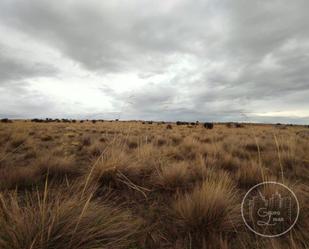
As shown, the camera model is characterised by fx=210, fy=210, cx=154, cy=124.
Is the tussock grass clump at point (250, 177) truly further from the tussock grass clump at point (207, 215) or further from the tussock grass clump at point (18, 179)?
the tussock grass clump at point (18, 179)

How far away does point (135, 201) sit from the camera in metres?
2.95

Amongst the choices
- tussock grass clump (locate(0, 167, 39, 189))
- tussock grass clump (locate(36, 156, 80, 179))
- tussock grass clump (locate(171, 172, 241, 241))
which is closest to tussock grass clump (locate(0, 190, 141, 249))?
tussock grass clump (locate(171, 172, 241, 241))

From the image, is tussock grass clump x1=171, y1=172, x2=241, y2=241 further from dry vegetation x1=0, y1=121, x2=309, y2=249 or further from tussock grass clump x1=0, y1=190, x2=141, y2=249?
tussock grass clump x1=0, y1=190, x2=141, y2=249

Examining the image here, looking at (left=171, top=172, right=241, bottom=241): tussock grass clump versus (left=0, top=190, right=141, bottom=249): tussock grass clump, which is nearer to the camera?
(left=0, top=190, right=141, bottom=249): tussock grass clump

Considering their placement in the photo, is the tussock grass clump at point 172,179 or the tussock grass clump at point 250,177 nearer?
the tussock grass clump at point 172,179

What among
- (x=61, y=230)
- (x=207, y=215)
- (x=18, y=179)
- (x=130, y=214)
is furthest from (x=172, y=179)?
(x=18, y=179)

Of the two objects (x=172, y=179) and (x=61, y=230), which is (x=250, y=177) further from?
(x=61, y=230)

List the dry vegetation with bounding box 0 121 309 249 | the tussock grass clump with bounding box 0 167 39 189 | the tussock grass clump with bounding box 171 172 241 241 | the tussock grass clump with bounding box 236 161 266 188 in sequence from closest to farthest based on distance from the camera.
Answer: the dry vegetation with bounding box 0 121 309 249 < the tussock grass clump with bounding box 171 172 241 241 < the tussock grass clump with bounding box 0 167 39 189 < the tussock grass clump with bounding box 236 161 266 188

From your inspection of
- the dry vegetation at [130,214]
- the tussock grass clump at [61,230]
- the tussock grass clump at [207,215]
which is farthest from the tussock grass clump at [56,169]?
the tussock grass clump at [207,215]

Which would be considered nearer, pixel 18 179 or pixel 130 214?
pixel 130 214

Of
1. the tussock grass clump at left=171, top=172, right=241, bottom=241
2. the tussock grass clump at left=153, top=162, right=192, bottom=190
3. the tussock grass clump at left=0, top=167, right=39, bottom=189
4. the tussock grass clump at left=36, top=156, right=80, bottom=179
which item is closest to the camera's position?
the tussock grass clump at left=171, top=172, right=241, bottom=241

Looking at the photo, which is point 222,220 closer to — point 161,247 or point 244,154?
point 161,247

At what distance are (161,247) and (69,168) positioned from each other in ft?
9.24

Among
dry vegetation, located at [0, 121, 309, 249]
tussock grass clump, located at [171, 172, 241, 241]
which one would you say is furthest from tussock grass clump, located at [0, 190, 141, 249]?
tussock grass clump, located at [171, 172, 241, 241]
